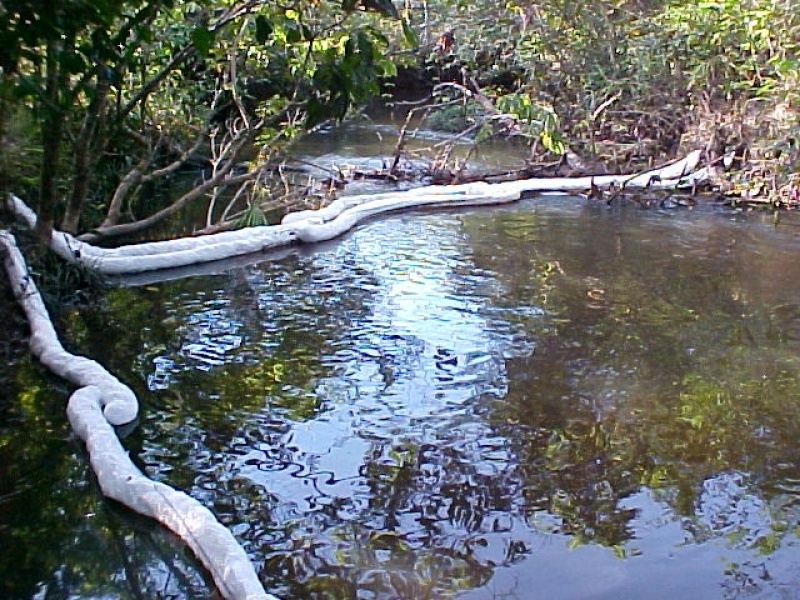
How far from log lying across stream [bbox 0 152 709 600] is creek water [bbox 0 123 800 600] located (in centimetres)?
9

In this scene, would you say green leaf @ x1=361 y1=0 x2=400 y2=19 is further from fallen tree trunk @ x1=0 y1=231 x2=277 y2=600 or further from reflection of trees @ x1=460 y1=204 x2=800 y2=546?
reflection of trees @ x1=460 y1=204 x2=800 y2=546

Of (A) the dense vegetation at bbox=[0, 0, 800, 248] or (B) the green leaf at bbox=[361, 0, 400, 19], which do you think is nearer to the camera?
(B) the green leaf at bbox=[361, 0, 400, 19]

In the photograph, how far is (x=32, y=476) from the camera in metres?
→ 3.44

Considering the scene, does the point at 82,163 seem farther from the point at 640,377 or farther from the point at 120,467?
the point at 640,377

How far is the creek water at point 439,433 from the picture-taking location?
2955 millimetres

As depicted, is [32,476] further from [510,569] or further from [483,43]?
[483,43]

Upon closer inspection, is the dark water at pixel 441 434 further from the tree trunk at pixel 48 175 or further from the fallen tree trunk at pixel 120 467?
the tree trunk at pixel 48 175

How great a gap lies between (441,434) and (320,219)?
4.07 meters

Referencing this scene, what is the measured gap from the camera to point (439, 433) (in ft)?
12.8

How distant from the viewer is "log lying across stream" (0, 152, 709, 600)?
2896 mm

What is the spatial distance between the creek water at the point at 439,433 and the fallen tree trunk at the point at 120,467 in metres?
0.07

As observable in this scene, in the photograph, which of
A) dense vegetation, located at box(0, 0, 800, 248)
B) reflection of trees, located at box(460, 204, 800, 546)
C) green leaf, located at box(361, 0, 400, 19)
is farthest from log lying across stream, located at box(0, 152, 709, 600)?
green leaf, located at box(361, 0, 400, 19)

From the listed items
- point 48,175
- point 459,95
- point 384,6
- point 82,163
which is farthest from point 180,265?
point 459,95

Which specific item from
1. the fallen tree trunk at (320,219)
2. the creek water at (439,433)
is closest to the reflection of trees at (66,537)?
the creek water at (439,433)
